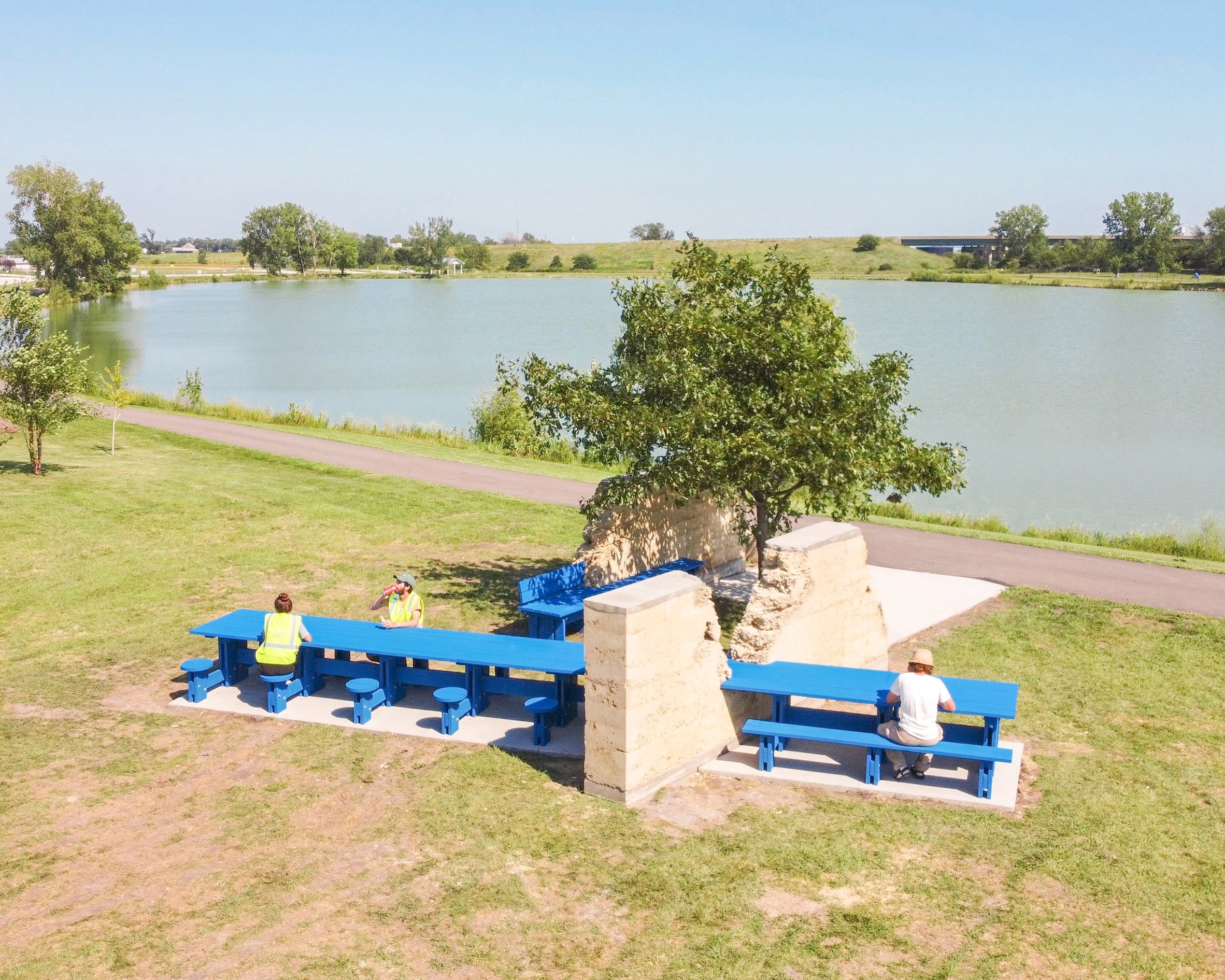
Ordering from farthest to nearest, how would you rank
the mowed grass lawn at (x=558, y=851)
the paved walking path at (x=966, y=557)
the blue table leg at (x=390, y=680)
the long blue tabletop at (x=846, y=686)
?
1. the paved walking path at (x=966, y=557)
2. the blue table leg at (x=390, y=680)
3. the long blue tabletop at (x=846, y=686)
4. the mowed grass lawn at (x=558, y=851)

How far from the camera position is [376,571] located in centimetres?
1587

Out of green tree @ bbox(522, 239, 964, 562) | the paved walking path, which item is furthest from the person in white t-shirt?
the paved walking path

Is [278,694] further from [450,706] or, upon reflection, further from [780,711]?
[780,711]

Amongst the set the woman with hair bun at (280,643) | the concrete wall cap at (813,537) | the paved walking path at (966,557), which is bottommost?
the paved walking path at (966,557)

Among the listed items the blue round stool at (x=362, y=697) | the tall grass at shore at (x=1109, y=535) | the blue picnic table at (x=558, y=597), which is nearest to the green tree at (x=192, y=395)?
the tall grass at shore at (x=1109, y=535)

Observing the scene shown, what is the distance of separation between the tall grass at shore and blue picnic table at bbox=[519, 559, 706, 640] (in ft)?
25.9

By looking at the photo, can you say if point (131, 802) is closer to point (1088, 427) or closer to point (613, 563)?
point (613, 563)

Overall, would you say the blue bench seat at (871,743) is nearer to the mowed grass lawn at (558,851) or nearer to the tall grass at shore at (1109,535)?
the mowed grass lawn at (558,851)

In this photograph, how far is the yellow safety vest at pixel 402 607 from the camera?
11.4 m

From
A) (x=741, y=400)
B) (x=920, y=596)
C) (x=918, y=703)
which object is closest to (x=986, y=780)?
(x=918, y=703)

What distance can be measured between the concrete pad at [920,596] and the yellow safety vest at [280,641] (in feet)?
22.2

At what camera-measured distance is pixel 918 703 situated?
877 centimetres

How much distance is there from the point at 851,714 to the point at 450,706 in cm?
344

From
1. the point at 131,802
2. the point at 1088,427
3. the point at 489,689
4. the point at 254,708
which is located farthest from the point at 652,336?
the point at 1088,427
